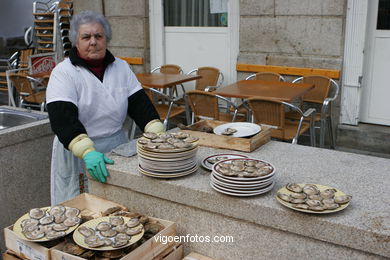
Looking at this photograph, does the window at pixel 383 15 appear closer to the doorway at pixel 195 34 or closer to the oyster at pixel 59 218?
the doorway at pixel 195 34

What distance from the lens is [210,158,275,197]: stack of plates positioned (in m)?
2.17

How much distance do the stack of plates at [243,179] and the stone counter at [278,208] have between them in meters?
0.04

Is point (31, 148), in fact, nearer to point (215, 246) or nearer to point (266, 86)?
point (215, 246)

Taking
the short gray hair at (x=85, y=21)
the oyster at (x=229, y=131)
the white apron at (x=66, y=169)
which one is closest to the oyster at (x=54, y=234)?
the white apron at (x=66, y=169)

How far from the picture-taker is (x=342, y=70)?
6324mm

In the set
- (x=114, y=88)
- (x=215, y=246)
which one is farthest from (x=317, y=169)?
(x=114, y=88)

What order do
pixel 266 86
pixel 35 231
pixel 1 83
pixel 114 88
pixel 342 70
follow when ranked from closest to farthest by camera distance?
pixel 35 231, pixel 114 88, pixel 266 86, pixel 342 70, pixel 1 83

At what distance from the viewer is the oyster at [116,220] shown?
7.48 ft

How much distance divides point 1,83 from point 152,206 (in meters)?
11.0

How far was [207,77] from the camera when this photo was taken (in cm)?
726

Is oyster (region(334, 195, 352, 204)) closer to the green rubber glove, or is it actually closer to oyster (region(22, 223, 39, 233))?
the green rubber glove

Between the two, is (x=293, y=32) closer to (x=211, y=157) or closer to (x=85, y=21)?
(x=85, y=21)

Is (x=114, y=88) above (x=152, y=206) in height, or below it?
above

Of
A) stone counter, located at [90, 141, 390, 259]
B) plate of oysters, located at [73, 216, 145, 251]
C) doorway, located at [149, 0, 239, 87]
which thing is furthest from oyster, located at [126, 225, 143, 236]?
doorway, located at [149, 0, 239, 87]
